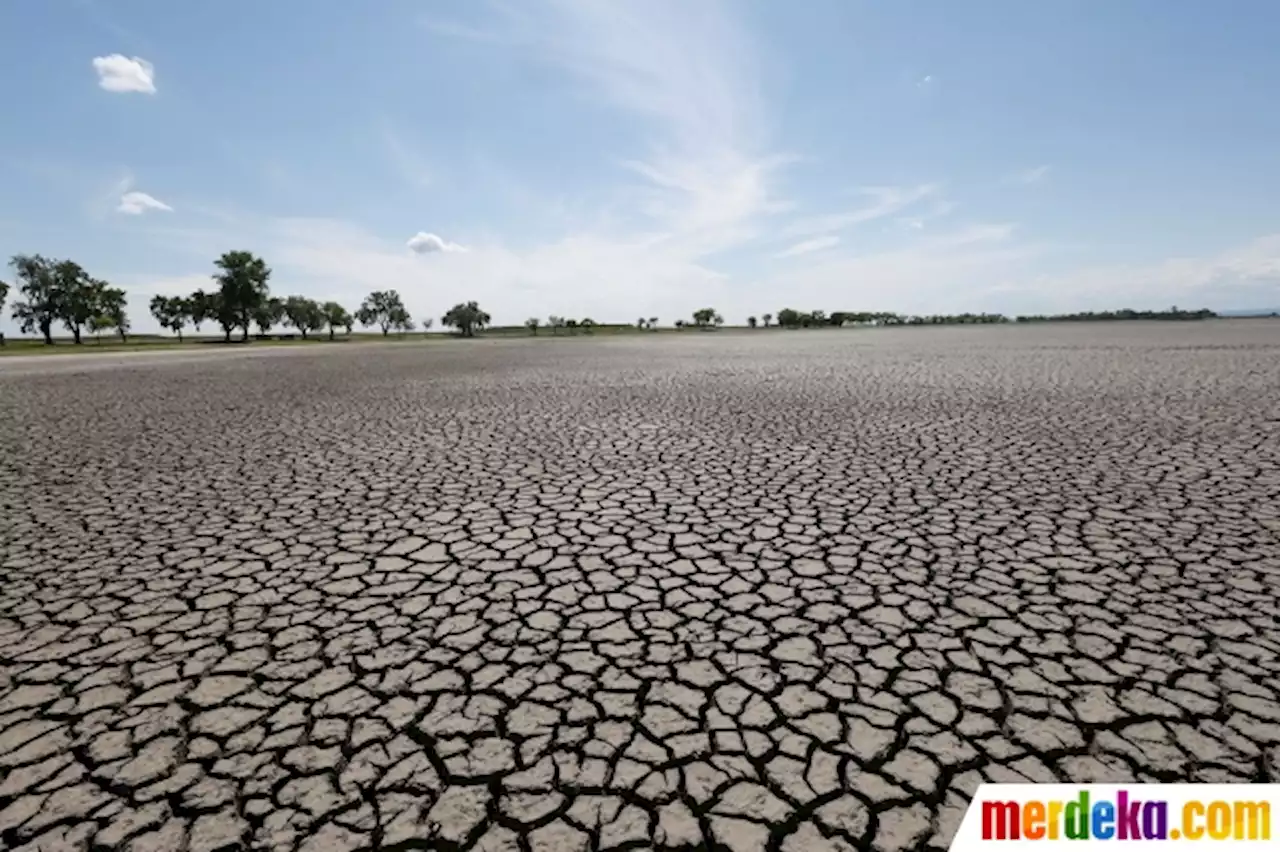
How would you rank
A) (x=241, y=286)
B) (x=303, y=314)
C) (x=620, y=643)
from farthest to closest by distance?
(x=303, y=314) < (x=241, y=286) < (x=620, y=643)

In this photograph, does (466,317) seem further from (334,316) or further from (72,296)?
(72,296)

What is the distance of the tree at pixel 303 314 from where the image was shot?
11219 centimetres

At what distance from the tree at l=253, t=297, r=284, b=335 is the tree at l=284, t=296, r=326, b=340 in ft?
8.69

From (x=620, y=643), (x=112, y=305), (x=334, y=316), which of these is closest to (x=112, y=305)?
(x=112, y=305)

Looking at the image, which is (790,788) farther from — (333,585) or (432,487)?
Answer: (432,487)

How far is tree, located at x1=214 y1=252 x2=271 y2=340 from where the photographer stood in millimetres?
75750

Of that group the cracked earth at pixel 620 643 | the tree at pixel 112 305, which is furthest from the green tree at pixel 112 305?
the cracked earth at pixel 620 643

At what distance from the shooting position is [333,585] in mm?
4363

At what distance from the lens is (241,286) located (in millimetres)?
76062

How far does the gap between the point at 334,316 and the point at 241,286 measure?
159 ft

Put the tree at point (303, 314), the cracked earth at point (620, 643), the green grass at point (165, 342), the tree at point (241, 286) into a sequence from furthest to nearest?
the tree at point (303, 314), the tree at point (241, 286), the green grass at point (165, 342), the cracked earth at point (620, 643)

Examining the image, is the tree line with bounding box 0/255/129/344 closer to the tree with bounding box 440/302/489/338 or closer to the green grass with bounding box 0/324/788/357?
the green grass with bounding box 0/324/788/357

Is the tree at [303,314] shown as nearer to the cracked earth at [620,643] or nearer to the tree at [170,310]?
the tree at [170,310]

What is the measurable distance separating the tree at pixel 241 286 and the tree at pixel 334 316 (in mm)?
40065
